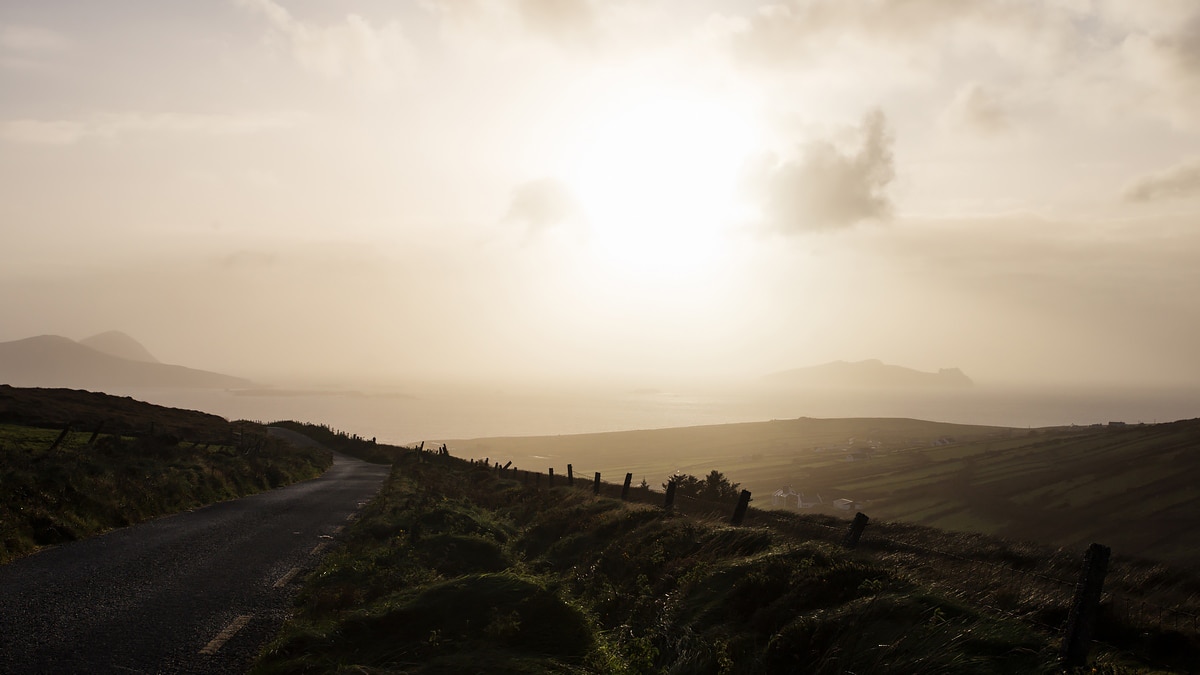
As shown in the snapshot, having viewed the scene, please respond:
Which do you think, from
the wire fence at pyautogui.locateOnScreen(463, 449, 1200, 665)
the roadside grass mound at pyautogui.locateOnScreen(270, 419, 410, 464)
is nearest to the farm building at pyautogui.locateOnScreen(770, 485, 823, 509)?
the roadside grass mound at pyautogui.locateOnScreen(270, 419, 410, 464)

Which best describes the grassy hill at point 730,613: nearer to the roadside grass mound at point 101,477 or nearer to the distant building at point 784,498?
the roadside grass mound at point 101,477

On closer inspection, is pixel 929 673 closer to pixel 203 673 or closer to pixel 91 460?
pixel 203 673

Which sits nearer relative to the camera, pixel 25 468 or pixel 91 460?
pixel 25 468

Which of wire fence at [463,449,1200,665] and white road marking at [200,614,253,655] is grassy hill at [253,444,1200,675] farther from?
white road marking at [200,614,253,655]

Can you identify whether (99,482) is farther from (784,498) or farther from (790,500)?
(784,498)

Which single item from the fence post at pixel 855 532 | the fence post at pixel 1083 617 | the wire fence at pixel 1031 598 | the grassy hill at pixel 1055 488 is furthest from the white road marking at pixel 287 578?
the grassy hill at pixel 1055 488

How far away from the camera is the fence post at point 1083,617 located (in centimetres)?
Answer: 798

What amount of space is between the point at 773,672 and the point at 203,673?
27.9 ft

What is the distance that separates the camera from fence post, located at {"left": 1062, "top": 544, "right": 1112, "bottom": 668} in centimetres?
798

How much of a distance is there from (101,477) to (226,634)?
Answer: 15991 millimetres

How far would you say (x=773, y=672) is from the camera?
28.9ft

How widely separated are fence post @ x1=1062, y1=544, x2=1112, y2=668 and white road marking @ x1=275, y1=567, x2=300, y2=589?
15075mm

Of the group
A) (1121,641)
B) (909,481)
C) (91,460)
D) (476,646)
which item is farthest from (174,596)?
(909,481)

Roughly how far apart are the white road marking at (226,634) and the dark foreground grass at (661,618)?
0.96 m
